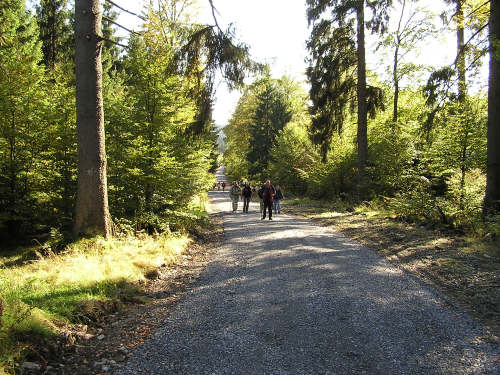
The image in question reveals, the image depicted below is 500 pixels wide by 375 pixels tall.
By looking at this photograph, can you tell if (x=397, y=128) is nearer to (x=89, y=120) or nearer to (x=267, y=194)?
(x=267, y=194)

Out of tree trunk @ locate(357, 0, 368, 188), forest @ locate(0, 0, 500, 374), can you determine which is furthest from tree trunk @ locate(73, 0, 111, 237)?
tree trunk @ locate(357, 0, 368, 188)

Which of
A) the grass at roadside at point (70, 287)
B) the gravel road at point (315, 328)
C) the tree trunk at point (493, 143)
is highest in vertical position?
the tree trunk at point (493, 143)

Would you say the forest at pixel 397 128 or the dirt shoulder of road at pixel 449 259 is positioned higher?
the forest at pixel 397 128

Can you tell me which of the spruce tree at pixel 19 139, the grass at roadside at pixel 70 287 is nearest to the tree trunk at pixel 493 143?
the grass at roadside at pixel 70 287

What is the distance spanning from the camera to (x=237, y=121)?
43.8 meters

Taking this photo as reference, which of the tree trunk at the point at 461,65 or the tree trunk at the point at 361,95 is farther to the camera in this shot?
the tree trunk at the point at 361,95

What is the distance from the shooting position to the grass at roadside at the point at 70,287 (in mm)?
3283

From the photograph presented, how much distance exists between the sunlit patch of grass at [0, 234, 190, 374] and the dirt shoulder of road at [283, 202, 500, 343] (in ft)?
16.7

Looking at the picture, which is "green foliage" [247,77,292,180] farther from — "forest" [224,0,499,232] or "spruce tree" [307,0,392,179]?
"spruce tree" [307,0,392,179]

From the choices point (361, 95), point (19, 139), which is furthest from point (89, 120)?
point (361, 95)

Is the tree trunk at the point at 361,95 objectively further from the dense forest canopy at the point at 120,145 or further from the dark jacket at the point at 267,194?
the dense forest canopy at the point at 120,145

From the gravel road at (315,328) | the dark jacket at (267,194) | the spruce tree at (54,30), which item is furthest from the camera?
the spruce tree at (54,30)

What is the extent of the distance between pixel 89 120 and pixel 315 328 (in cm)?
645

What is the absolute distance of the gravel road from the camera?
306 centimetres
